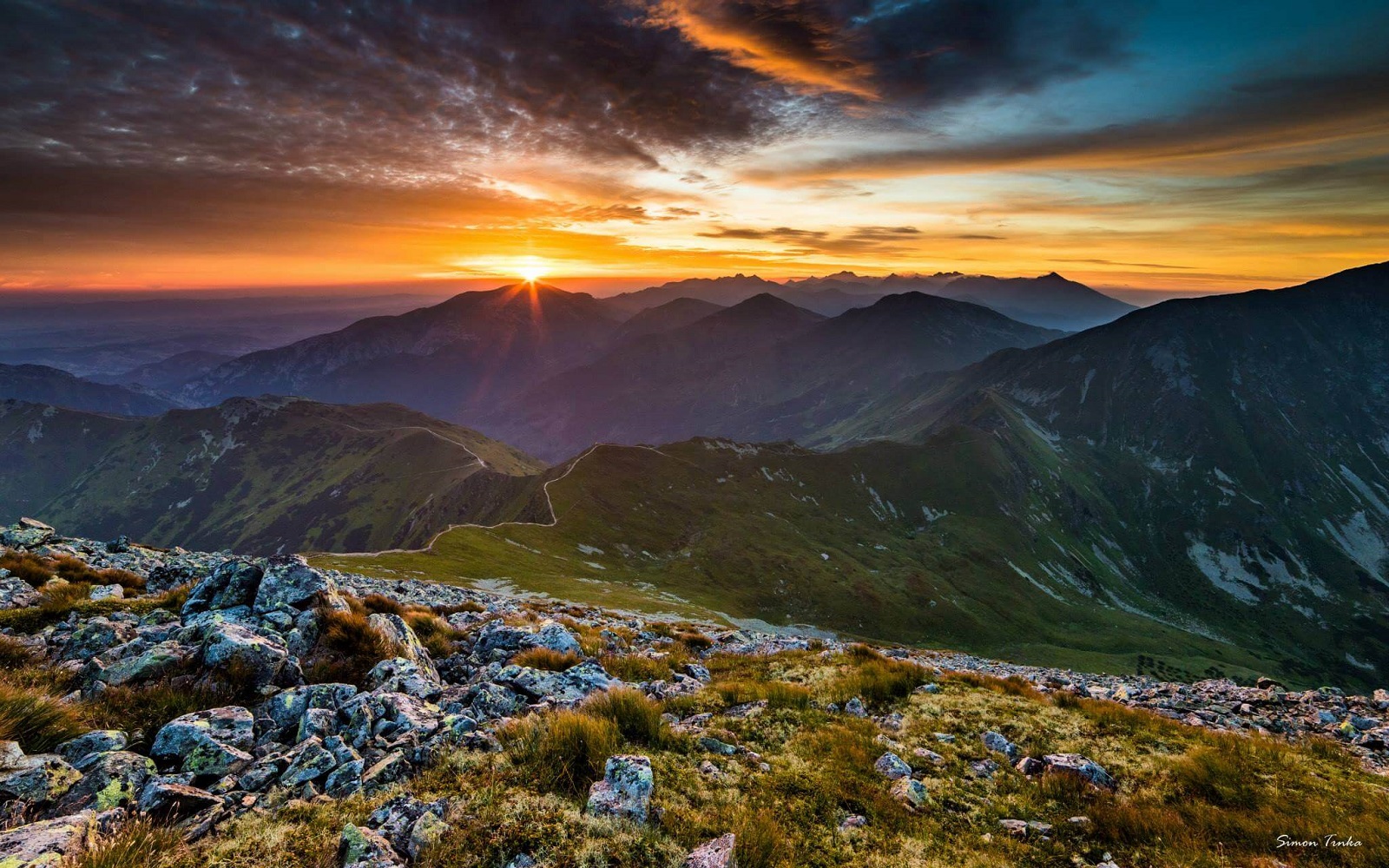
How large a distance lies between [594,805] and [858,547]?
7958 inches

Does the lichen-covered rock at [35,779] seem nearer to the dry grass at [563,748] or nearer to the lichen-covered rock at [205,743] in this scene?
the lichen-covered rock at [205,743]

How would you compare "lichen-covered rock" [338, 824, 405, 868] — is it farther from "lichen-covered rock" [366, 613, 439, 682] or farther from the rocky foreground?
"lichen-covered rock" [366, 613, 439, 682]

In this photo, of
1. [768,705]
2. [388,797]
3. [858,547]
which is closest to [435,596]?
[768,705]

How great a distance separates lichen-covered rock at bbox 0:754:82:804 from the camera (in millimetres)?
6492

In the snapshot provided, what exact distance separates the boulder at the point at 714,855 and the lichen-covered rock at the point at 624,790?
0.94 metres

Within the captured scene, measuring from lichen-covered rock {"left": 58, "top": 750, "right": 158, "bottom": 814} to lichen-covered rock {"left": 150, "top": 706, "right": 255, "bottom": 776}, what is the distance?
1.45ft

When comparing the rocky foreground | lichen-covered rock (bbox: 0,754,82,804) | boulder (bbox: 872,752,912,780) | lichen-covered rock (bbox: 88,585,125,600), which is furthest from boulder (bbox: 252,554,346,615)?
boulder (bbox: 872,752,912,780)

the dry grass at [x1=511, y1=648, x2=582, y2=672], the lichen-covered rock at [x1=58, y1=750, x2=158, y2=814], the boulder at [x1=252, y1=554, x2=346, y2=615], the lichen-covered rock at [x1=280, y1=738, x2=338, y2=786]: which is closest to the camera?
the lichen-covered rock at [x1=58, y1=750, x2=158, y2=814]

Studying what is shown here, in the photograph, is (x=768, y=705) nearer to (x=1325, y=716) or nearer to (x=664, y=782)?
(x=664, y=782)

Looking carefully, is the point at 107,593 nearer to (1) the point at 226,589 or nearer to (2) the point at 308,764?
(1) the point at 226,589

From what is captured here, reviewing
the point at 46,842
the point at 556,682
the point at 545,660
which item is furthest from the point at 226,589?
the point at 46,842

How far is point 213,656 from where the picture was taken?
35.4 feet

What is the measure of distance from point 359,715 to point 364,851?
431 cm

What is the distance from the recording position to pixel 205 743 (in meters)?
8.28
